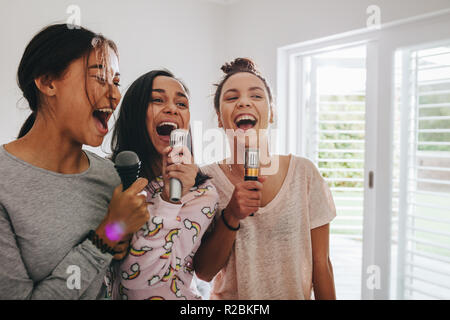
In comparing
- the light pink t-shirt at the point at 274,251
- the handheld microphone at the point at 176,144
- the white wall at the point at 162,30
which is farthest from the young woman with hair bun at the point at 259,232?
the white wall at the point at 162,30

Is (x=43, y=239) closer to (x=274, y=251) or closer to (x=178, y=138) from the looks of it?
(x=178, y=138)

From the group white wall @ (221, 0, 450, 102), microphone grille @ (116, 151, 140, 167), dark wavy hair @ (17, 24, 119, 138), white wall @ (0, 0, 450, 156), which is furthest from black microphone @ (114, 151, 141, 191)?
white wall @ (221, 0, 450, 102)

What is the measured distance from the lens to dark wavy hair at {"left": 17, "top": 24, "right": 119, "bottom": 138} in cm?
54

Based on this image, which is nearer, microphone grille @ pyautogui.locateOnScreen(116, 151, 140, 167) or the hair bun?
microphone grille @ pyautogui.locateOnScreen(116, 151, 140, 167)

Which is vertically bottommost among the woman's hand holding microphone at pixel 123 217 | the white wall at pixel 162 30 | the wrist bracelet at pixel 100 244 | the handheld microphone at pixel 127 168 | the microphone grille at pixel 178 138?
the wrist bracelet at pixel 100 244

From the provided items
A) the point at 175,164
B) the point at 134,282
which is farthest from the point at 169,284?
the point at 175,164

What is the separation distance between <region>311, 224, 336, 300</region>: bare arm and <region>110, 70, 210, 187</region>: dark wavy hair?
0.37 meters

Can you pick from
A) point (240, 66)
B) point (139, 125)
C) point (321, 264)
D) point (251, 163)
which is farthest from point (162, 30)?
point (321, 264)

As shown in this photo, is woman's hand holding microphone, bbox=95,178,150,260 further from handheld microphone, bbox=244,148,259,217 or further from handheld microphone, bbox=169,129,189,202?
handheld microphone, bbox=244,148,259,217

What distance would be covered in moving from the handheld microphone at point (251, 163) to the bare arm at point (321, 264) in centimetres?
21

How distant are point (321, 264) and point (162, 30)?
915 mm

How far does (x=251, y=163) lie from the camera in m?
0.60

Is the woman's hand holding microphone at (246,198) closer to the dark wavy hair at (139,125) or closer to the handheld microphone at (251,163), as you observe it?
the handheld microphone at (251,163)

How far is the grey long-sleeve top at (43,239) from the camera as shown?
0.50m
